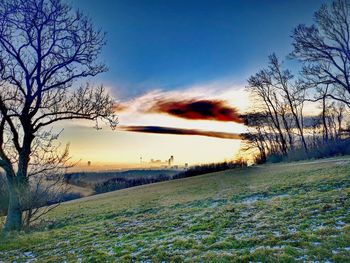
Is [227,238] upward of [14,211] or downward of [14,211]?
downward

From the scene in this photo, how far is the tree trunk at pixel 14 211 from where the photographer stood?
43.9 ft

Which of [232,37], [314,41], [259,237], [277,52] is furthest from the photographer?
[277,52]

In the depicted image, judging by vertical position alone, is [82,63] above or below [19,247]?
above

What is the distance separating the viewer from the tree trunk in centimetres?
1339

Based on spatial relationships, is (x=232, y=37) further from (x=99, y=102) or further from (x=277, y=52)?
(x=277, y=52)

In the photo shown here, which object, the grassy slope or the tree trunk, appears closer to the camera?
the grassy slope

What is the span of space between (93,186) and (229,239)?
62300mm

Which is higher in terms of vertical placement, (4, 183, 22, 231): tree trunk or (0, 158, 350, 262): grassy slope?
(4, 183, 22, 231): tree trunk

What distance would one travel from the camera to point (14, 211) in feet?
44.2

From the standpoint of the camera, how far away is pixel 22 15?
13.0 m

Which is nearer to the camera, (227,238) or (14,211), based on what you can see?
(227,238)

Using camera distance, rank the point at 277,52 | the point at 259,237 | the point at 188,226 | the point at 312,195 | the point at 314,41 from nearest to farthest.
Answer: the point at 259,237 < the point at 188,226 < the point at 312,195 < the point at 314,41 < the point at 277,52

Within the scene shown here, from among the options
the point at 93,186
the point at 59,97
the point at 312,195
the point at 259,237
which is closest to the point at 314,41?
the point at 312,195

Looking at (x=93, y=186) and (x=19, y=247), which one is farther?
(x=93, y=186)
